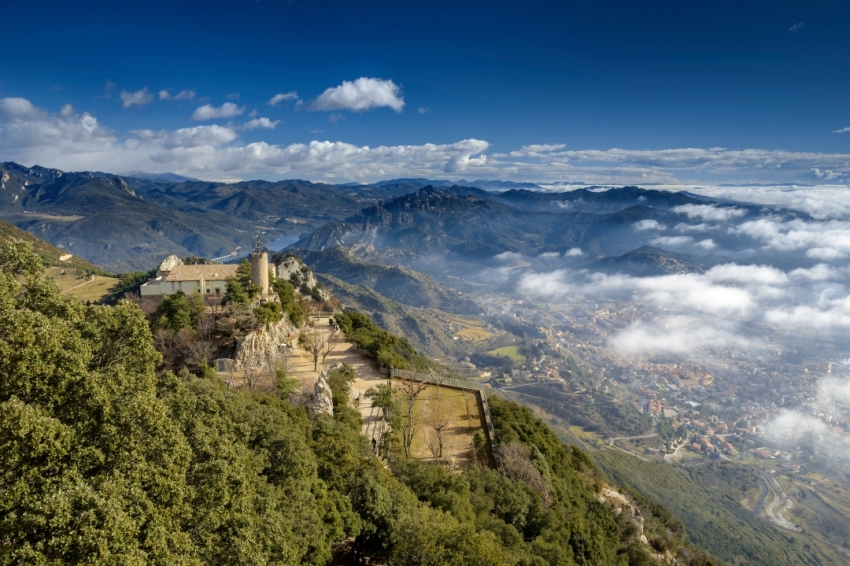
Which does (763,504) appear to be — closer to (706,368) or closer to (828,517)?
(828,517)

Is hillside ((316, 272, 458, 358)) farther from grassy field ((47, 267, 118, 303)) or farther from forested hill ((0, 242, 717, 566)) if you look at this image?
forested hill ((0, 242, 717, 566))

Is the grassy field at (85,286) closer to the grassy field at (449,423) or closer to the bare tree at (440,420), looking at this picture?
the grassy field at (449,423)

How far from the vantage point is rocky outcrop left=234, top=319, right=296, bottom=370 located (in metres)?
32.4

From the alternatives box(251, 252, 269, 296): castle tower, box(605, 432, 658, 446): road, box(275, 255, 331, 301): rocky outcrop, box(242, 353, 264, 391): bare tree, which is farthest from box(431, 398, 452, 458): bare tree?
box(605, 432, 658, 446): road

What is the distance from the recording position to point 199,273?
42.2m

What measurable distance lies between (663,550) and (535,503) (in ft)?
63.4

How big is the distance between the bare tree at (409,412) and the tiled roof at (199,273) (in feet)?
66.5

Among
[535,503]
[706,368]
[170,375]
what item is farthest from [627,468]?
[706,368]

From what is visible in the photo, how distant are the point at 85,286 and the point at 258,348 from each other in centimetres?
4972

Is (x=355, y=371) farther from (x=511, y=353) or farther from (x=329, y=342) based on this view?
(x=511, y=353)

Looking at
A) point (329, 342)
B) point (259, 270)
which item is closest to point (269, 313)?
point (259, 270)

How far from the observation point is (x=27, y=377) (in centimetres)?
931

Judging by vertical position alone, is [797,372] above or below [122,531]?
below

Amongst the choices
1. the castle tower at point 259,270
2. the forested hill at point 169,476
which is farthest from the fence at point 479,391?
the castle tower at point 259,270
